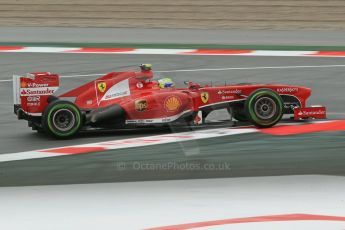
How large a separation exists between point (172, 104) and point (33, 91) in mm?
1727

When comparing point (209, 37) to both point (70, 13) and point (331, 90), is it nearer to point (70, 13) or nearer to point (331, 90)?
point (70, 13)

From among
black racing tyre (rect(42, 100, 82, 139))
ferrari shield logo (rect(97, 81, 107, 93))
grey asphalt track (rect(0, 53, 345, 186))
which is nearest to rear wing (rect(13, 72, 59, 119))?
black racing tyre (rect(42, 100, 82, 139))

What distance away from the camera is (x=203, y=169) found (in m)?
8.59

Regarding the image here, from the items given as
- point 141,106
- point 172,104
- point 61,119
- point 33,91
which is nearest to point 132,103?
point 141,106

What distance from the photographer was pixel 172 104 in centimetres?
1054

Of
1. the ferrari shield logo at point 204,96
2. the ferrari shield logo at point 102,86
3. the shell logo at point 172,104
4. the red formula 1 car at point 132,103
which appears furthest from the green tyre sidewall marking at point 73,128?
the ferrari shield logo at point 204,96

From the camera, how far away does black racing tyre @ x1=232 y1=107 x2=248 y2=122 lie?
10.8 metres

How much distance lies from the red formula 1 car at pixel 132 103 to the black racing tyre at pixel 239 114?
1 centimetres

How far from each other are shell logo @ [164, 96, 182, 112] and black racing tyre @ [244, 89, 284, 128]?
2.74 feet

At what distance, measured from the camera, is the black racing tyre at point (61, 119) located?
10.2m

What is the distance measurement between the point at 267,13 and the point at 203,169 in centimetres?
1648

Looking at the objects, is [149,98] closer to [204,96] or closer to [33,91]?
[204,96]

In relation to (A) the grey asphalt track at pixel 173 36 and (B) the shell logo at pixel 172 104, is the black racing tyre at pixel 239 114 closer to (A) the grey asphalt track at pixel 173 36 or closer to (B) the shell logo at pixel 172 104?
(B) the shell logo at pixel 172 104

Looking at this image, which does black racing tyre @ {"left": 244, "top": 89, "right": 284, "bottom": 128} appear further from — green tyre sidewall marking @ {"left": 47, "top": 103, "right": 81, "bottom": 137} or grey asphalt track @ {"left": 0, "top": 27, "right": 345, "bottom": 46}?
grey asphalt track @ {"left": 0, "top": 27, "right": 345, "bottom": 46}
